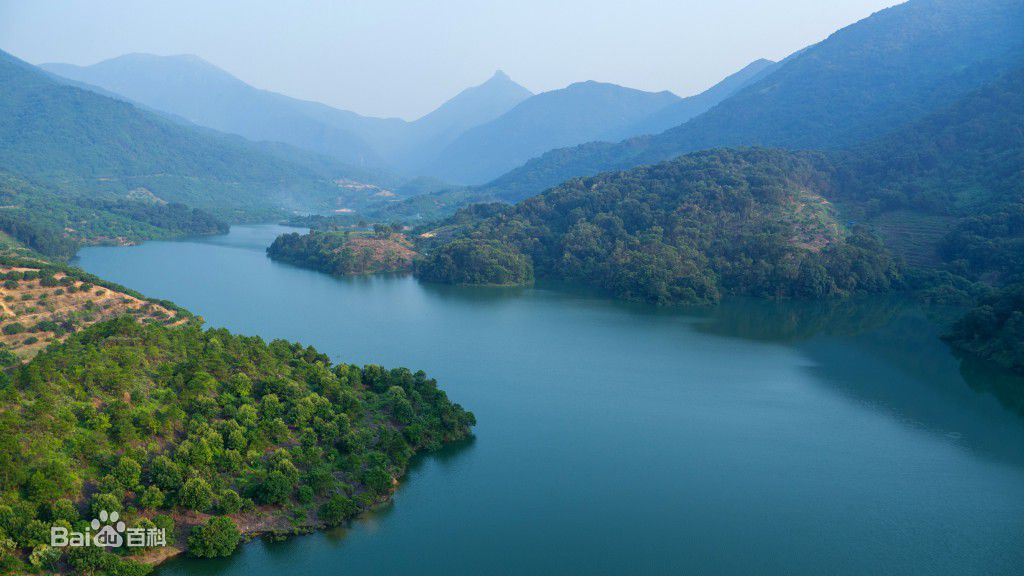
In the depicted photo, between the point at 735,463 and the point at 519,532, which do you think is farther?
the point at 735,463

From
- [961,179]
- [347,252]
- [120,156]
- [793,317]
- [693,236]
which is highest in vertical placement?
[120,156]

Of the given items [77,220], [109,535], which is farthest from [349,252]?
[109,535]

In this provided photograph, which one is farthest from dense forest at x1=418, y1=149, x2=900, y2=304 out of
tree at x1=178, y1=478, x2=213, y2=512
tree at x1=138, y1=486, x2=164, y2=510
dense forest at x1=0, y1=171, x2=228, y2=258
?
tree at x1=138, y1=486, x2=164, y2=510

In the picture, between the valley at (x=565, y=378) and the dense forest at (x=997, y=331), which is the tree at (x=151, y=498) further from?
the dense forest at (x=997, y=331)

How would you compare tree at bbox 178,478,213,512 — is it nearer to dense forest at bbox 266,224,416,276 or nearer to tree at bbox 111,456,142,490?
tree at bbox 111,456,142,490

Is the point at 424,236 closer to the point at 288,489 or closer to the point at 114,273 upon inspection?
the point at 114,273

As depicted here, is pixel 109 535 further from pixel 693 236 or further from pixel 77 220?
pixel 77 220

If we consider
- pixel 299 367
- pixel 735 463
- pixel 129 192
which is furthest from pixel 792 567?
pixel 129 192
